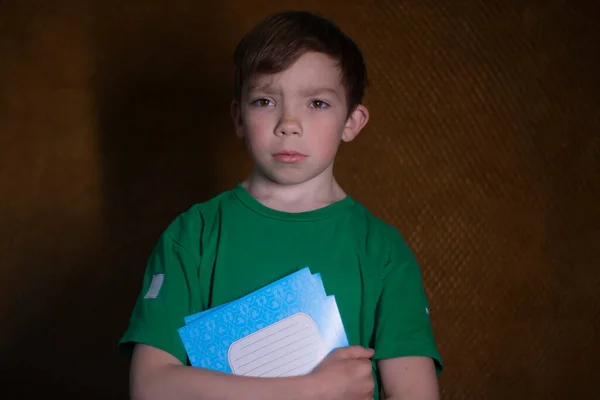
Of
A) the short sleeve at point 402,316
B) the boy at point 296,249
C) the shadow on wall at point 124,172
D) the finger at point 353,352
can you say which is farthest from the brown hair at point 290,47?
the shadow on wall at point 124,172

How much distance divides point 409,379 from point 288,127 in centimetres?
38

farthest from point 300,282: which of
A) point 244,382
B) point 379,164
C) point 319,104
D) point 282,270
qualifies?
point 379,164

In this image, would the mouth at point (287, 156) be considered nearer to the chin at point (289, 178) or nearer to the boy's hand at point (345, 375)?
the chin at point (289, 178)

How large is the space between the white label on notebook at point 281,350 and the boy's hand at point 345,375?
2 cm

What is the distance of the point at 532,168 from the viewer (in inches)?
70.9

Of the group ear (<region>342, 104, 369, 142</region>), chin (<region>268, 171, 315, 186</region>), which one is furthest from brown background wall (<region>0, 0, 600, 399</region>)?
chin (<region>268, 171, 315, 186</region>)

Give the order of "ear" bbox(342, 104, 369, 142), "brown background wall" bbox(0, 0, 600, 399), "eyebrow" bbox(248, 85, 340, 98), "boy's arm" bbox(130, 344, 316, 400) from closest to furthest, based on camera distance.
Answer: "boy's arm" bbox(130, 344, 316, 400), "eyebrow" bbox(248, 85, 340, 98), "ear" bbox(342, 104, 369, 142), "brown background wall" bbox(0, 0, 600, 399)

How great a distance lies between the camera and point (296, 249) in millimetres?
1037

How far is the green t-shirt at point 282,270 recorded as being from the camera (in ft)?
3.30

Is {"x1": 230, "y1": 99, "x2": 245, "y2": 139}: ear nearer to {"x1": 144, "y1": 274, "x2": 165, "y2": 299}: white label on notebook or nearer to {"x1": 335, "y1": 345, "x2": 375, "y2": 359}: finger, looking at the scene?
{"x1": 144, "y1": 274, "x2": 165, "y2": 299}: white label on notebook

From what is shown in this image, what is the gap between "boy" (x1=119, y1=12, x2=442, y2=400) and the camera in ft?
3.25

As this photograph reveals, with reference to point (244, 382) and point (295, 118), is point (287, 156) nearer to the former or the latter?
point (295, 118)

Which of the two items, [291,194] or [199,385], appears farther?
[291,194]

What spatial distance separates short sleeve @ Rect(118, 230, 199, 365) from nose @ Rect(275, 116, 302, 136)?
0.21 m
